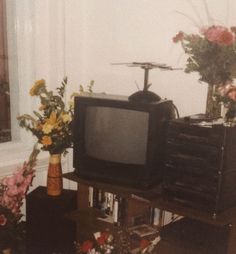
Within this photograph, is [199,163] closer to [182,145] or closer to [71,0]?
[182,145]

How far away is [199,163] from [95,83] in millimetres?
1329

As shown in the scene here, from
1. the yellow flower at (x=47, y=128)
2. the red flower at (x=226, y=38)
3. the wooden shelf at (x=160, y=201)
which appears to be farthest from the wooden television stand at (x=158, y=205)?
the red flower at (x=226, y=38)

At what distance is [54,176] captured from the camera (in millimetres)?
2588

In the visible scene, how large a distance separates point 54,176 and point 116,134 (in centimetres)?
60

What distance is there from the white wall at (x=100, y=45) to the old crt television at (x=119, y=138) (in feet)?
1.45

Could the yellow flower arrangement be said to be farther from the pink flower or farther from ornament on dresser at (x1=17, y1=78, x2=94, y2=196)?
the pink flower

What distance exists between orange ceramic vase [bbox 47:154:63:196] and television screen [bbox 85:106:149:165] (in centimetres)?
32

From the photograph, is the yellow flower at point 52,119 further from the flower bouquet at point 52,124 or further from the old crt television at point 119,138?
the old crt television at point 119,138

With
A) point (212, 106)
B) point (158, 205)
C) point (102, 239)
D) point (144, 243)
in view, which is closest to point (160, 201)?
point (158, 205)

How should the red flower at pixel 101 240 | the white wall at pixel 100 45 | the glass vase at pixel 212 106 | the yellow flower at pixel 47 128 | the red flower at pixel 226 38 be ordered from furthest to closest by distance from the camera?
the white wall at pixel 100 45 → the yellow flower at pixel 47 128 → the red flower at pixel 101 240 → the glass vase at pixel 212 106 → the red flower at pixel 226 38

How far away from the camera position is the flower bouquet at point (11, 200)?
2178 millimetres

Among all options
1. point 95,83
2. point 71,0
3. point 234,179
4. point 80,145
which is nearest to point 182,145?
point 234,179

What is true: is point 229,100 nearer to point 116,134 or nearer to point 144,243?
point 116,134

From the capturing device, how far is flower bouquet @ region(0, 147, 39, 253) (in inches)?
85.7
